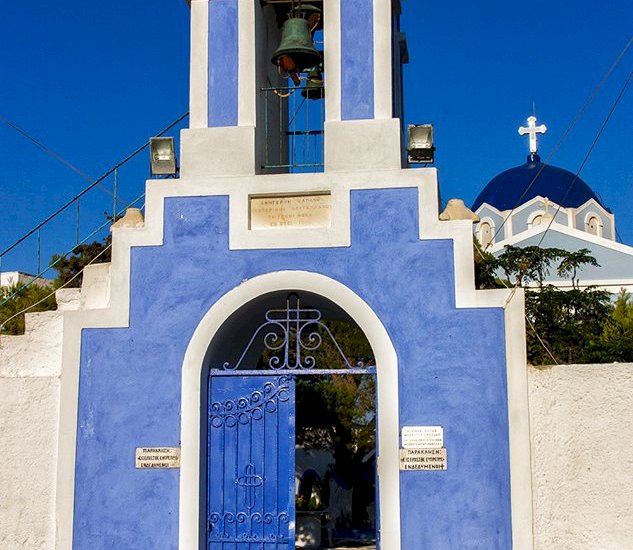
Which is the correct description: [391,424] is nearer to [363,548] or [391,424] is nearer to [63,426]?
[63,426]

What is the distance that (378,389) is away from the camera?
8148mm

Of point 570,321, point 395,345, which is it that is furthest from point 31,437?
point 570,321

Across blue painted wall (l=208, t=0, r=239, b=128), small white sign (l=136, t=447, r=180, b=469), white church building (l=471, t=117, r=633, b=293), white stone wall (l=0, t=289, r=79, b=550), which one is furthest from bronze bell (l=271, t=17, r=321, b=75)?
white church building (l=471, t=117, r=633, b=293)

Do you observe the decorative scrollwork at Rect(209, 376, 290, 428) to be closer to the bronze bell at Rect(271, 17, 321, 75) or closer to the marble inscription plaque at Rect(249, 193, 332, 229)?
the marble inscription plaque at Rect(249, 193, 332, 229)

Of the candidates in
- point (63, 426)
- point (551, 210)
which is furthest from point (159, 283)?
point (551, 210)

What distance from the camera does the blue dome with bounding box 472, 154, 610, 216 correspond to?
33.2 m

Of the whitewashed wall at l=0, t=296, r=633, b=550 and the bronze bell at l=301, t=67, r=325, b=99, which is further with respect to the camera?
the bronze bell at l=301, t=67, r=325, b=99

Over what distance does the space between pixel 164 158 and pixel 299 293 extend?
1.80 metres

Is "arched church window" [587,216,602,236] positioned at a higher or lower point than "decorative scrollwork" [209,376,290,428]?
higher

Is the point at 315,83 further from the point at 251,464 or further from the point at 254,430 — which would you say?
the point at 251,464

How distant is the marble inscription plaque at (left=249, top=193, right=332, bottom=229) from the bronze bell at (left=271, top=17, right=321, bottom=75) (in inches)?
55.1

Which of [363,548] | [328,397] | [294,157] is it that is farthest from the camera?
[328,397]

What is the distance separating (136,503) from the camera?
8273mm

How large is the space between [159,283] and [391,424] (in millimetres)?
2346
